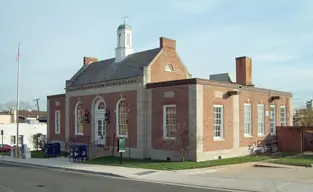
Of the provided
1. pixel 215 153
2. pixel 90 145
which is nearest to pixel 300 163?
pixel 215 153

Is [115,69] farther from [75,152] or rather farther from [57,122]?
[57,122]

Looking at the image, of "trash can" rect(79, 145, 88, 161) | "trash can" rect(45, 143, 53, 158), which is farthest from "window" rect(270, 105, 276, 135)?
"trash can" rect(45, 143, 53, 158)

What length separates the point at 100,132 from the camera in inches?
1267

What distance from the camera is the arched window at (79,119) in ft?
114

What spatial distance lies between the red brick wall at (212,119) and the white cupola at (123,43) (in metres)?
11.2

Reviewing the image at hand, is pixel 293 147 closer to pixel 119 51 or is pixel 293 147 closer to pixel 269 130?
pixel 269 130

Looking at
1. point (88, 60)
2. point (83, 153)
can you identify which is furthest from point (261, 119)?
point (88, 60)

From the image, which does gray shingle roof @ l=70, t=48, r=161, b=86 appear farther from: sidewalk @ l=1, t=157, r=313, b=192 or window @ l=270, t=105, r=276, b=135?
window @ l=270, t=105, r=276, b=135

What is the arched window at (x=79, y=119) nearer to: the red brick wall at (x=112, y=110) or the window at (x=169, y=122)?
the red brick wall at (x=112, y=110)

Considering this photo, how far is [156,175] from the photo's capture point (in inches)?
740

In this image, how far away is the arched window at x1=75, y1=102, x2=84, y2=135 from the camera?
114 feet

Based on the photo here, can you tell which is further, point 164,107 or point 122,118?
point 122,118

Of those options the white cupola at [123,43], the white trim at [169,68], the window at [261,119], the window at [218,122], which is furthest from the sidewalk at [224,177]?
the white cupola at [123,43]

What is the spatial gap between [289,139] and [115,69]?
52.0 feet
